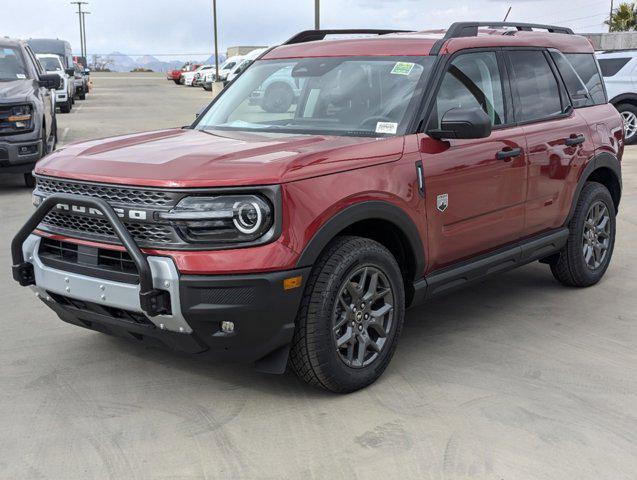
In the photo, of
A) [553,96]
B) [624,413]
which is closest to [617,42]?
[553,96]

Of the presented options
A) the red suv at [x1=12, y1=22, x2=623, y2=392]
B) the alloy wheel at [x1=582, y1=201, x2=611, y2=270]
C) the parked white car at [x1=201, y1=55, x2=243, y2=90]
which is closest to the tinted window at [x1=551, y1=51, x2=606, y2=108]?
the red suv at [x1=12, y1=22, x2=623, y2=392]

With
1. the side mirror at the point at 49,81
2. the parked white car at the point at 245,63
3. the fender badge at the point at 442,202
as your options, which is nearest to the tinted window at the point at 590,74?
the fender badge at the point at 442,202

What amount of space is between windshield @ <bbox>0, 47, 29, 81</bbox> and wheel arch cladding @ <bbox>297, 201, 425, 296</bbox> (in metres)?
7.93

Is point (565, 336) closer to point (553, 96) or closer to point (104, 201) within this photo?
point (553, 96)

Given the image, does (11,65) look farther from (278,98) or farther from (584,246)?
(584,246)

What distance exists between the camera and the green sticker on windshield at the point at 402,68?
4492 millimetres

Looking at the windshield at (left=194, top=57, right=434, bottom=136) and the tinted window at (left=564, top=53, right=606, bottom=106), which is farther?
the tinted window at (left=564, top=53, right=606, bottom=106)

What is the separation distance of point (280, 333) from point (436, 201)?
1227mm

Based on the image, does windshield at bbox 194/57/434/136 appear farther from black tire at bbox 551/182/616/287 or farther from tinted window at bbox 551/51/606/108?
black tire at bbox 551/182/616/287

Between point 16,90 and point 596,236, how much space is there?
739cm

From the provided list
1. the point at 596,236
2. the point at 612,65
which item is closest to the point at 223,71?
the point at 612,65

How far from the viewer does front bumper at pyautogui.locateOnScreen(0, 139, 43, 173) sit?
9.68 m

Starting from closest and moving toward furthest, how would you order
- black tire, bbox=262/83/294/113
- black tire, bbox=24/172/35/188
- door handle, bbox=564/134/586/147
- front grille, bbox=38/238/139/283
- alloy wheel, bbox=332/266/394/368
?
front grille, bbox=38/238/139/283, alloy wheel, bbox=332/266/394/368, black tire, bbox=262/83/294/113, door handle, bbox=564/134/586/147, black tire, bbox=24/172/35/188

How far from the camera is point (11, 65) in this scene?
10.6m
